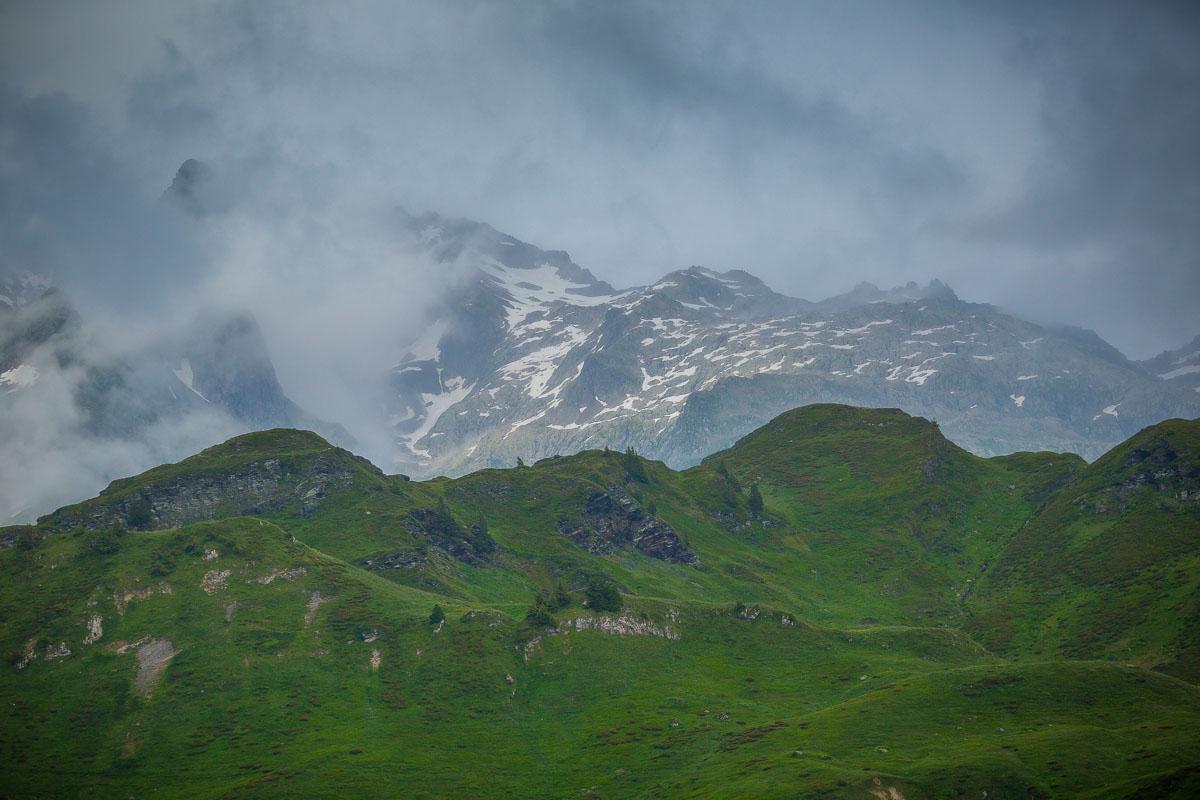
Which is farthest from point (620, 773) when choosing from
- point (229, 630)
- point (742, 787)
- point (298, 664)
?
point (229, 630)

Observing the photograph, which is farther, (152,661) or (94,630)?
(94,630)

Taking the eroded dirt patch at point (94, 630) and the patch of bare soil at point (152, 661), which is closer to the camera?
the patch of bare soil at point (152, 661)

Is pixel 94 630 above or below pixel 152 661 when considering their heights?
above

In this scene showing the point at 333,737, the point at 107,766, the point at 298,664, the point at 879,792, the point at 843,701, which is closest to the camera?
the point at 879,792

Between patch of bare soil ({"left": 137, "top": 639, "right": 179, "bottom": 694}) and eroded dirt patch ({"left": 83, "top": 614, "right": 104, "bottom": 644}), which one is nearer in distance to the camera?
patch of bare soil ({"left": 137, "top": 639, "right": 179, "bottom": 694})

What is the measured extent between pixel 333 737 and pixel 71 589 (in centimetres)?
7419

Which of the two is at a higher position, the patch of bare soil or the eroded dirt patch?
the eroded dirt patch

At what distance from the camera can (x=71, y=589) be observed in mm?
195125

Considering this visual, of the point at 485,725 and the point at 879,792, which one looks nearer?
the point at 879,792

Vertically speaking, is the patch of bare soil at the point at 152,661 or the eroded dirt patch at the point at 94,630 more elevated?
the eroded dirt patch at the point at 94,630

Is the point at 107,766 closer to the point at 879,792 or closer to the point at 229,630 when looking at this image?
the point at 229,630

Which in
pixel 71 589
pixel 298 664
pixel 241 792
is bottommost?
pixel 241 792

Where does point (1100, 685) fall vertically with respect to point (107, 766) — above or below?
below

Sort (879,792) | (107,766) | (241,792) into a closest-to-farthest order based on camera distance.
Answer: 1. (879,792)
2. (241,792)
3. (107,766)
